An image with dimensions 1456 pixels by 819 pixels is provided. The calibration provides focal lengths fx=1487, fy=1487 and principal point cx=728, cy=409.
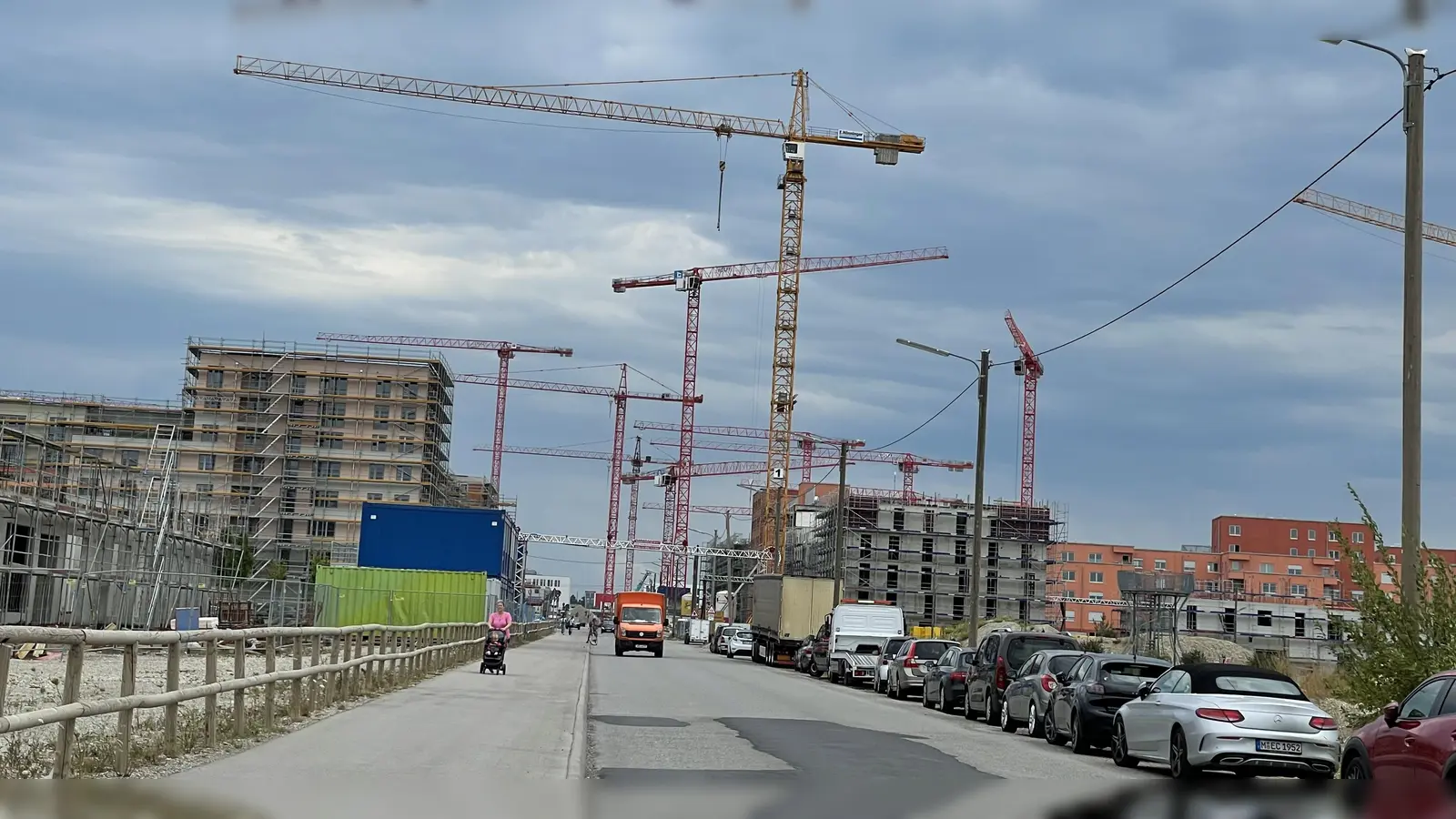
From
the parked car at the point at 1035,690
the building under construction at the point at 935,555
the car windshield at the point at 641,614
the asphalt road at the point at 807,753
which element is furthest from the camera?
the building under construction at the point at 935,555

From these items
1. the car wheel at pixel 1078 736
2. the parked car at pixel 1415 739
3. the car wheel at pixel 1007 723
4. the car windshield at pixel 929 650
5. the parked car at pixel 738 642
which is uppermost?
the parked car at pixel 1415 739

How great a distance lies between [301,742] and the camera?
15031mm

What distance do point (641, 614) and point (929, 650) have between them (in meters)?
27.8

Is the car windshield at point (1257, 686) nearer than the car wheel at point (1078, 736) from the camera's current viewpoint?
Yes

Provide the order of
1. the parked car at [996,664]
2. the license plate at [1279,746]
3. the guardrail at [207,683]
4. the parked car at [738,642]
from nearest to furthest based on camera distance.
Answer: the guardrail at [207,683] < the license plate at [1279,746] < the parked car at [996,664] < the parked car at [738,642]

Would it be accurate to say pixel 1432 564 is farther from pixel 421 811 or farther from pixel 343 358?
pixel 343 358

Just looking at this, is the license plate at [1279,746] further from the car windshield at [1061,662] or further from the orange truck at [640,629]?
the orange truck at [640,629]

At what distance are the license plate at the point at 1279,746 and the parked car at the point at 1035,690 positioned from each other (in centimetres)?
637

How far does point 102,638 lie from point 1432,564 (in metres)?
16.3

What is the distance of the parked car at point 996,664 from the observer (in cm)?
2711

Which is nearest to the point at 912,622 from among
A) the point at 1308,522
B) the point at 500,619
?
the point at 1308,522

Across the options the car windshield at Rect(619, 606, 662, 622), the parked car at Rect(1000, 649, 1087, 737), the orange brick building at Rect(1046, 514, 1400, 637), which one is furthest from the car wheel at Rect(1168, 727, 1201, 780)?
the orange brick building at Rect(1046, 514, 1400, 637)

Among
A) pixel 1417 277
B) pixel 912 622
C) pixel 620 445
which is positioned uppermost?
pixel 620 445

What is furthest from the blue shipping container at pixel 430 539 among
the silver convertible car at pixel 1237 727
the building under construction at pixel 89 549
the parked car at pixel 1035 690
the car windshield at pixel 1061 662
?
the silver convertible car at pixel 1237 727
